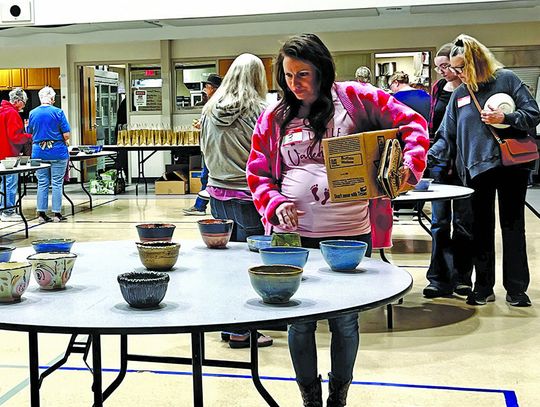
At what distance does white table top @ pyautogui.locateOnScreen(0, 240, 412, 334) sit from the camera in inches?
57.2

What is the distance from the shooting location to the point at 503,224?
4.23 meters

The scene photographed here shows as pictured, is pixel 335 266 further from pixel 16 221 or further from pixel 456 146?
pixel 16 221

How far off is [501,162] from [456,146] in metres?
0.43

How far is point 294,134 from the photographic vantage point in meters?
2.48

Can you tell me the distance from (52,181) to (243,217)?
5.42m

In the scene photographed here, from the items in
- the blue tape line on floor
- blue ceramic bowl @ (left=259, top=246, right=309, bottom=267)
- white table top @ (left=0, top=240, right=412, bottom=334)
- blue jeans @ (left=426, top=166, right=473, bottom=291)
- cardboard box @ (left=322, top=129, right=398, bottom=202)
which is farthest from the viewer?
blue jeans @ (left=426, top=166, right=473, bottom=291)

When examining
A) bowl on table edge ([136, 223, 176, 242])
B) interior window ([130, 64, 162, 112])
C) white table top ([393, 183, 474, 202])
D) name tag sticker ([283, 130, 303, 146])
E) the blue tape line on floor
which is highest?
interior window ([130, 64, 162, 112])

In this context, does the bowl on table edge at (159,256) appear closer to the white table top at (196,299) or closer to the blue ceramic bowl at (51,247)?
the white table top at (196,299)

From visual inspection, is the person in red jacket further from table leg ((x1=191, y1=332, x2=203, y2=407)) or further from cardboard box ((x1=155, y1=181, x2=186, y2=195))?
table leg ((x1=191, y1=332, x2=203, y2=407))

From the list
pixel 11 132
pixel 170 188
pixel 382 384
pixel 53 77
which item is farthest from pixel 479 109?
pixel 53 77

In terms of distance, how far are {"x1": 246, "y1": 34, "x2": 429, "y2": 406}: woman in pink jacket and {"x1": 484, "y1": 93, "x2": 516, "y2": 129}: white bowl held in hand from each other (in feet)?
5.42

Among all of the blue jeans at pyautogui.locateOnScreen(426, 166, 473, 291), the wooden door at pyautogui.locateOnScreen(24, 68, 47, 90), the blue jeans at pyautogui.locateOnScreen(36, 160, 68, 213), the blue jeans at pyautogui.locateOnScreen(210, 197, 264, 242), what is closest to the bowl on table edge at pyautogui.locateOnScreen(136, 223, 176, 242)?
the blue jeans at pyautogui.locateOnScreen(210, 197, 264, 242)

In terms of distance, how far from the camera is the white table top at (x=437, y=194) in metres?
3.97

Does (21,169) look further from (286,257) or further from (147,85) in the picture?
(147,85)
